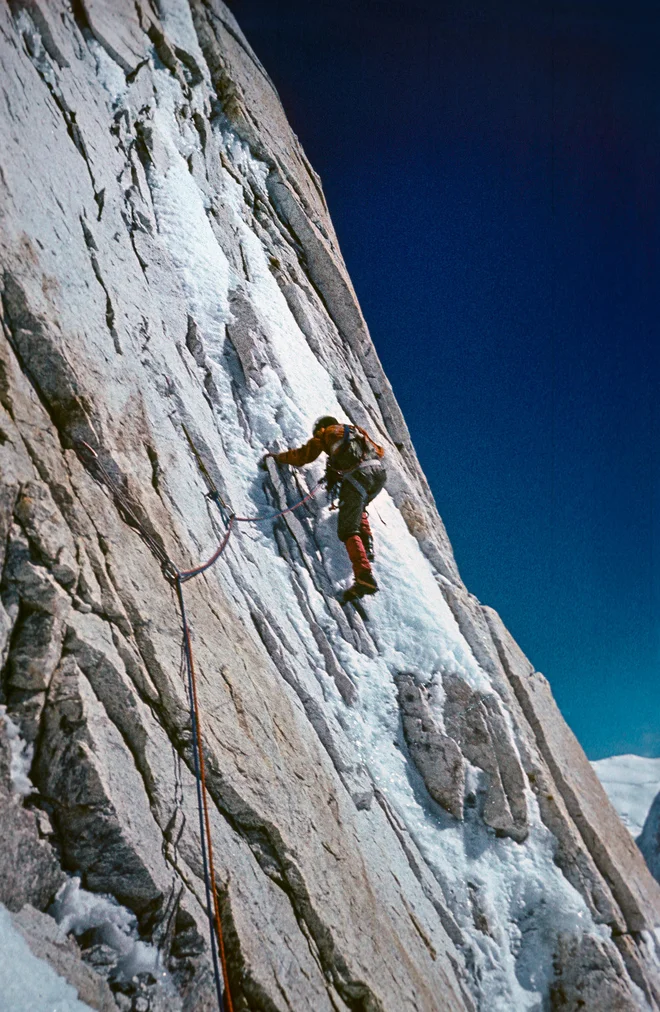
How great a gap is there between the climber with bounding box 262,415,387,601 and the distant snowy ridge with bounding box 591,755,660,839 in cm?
7208

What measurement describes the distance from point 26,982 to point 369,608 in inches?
230

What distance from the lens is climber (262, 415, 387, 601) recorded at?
8.85m

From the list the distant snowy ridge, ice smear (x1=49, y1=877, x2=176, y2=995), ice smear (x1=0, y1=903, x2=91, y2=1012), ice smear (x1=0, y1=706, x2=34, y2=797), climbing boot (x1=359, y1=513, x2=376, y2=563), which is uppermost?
the distant snowy ridge

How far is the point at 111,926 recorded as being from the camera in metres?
4.04

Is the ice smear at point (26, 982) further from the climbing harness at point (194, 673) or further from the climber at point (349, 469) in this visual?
the climber at point (349, 469)

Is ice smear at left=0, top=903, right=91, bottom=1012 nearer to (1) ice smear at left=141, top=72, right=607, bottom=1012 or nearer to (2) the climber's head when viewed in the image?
(1) ice smear at left=141, top=72, right=607, bottom=1012

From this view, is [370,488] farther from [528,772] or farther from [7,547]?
[7,547]

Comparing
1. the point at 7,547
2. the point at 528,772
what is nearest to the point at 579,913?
the point at 528,772

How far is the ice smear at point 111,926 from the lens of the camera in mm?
3952

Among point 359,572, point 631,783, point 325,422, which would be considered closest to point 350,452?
point 325,422

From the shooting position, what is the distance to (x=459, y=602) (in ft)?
32.5

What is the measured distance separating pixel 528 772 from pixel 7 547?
685 cm

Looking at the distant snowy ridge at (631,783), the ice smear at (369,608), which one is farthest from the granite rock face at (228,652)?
the distant snowy ridge at (631,783)

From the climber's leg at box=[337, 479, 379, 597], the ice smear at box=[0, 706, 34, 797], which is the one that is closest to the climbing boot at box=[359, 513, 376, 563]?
the climber's leg at box=[337, 479, 379, 597]
